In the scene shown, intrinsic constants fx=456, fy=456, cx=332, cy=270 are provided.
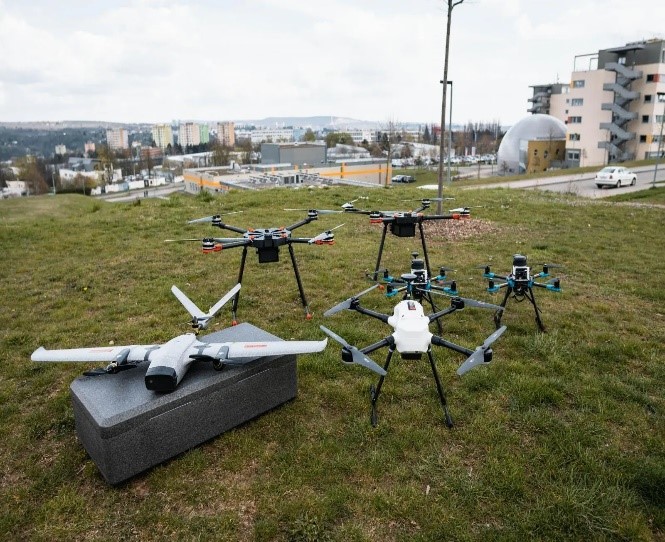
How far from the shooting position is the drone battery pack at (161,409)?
4121 millimetres

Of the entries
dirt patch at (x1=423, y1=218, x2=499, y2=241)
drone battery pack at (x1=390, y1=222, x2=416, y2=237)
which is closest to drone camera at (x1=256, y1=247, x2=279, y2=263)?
drone battery pack at (x1=390, y1=222, x2=416, y2=237)

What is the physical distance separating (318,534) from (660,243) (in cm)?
1327

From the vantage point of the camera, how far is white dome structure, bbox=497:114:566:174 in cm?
6322

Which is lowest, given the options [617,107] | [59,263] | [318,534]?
[318,534]

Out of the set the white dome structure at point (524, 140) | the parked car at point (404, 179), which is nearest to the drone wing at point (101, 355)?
the parked car at point (404, 179)

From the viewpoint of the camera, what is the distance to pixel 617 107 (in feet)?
191

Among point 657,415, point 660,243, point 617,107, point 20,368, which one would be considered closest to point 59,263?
point 20,368

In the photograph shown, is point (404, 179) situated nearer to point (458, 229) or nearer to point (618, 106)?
point (618, 106)

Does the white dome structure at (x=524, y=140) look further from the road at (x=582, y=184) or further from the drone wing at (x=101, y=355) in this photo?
the drone wing at (x=101, y=355)

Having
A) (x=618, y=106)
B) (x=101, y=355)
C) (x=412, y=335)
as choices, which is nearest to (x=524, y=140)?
(x=618, y=106)

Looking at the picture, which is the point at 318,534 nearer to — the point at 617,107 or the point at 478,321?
the point at 478,321

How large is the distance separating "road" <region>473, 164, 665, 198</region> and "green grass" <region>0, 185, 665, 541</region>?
18.9 metres

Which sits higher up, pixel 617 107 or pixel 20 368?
pixel 617 107

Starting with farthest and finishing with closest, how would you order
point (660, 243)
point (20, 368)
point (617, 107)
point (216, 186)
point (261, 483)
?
point (617, 107) < point (216, 186) < point (660, 243) < point (20, 368) < point (261, 483)
